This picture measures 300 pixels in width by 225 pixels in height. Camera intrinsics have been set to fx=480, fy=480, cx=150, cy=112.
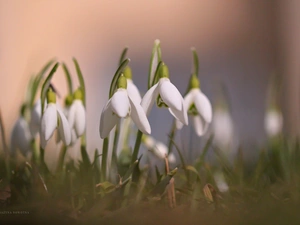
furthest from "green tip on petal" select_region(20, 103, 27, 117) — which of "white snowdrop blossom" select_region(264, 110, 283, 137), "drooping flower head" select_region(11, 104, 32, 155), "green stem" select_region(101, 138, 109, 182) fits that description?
"white snowdrop blossom" select_region(264, 110, 283, 137)

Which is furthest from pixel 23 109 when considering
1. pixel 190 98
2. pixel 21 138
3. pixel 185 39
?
pixel 185 39

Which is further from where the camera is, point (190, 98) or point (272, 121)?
point (272, 121)

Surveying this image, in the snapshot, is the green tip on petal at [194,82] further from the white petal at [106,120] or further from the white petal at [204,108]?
the white petal at [106,120]

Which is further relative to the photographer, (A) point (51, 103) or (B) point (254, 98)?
(B) point (254, 98)

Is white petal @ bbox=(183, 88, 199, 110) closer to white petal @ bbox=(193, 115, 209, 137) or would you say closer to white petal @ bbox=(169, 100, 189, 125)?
white petal @ bbox=(193, 115, 209, 137)

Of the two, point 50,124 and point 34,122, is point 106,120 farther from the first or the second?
point 34,122

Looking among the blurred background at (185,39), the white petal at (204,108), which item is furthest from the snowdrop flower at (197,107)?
the blurred background at (185,39)

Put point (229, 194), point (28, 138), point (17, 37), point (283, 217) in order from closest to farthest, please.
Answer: point (283, 217) < point (229, 194) < point (28, 138) < point (17, 37)

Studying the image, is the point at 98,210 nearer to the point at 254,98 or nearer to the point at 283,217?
the point at 283,217

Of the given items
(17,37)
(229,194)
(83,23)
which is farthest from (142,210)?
(83,23)
